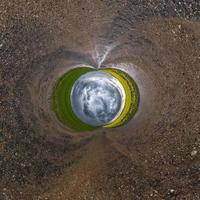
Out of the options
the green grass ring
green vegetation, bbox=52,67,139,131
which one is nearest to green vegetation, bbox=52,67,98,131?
green vegetation, bbox=52,67,139,131

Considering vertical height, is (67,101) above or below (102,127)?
above

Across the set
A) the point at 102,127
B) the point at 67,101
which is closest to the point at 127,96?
the point at 102,127

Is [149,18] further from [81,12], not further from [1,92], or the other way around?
[1,92]

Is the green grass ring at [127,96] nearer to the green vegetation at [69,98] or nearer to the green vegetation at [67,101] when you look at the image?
the green vegetation at [69,98]

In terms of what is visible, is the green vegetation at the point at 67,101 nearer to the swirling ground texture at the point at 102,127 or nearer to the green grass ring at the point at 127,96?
the swirling ground texture at the point at 102,127

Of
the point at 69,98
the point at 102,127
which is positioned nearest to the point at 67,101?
the point at 69,98

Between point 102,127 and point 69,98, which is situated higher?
point 69,98

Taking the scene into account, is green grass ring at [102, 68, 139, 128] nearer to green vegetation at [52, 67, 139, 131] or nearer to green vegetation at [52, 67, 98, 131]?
green vegetation at [52, 67, 139, 131]

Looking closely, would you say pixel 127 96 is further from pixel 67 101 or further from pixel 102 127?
pixel 67 101

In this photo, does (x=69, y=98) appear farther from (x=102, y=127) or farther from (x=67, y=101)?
(x=102, y=127)

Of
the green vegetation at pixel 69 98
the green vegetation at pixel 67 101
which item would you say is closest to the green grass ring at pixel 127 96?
the green vegetation at pixel 69 98
